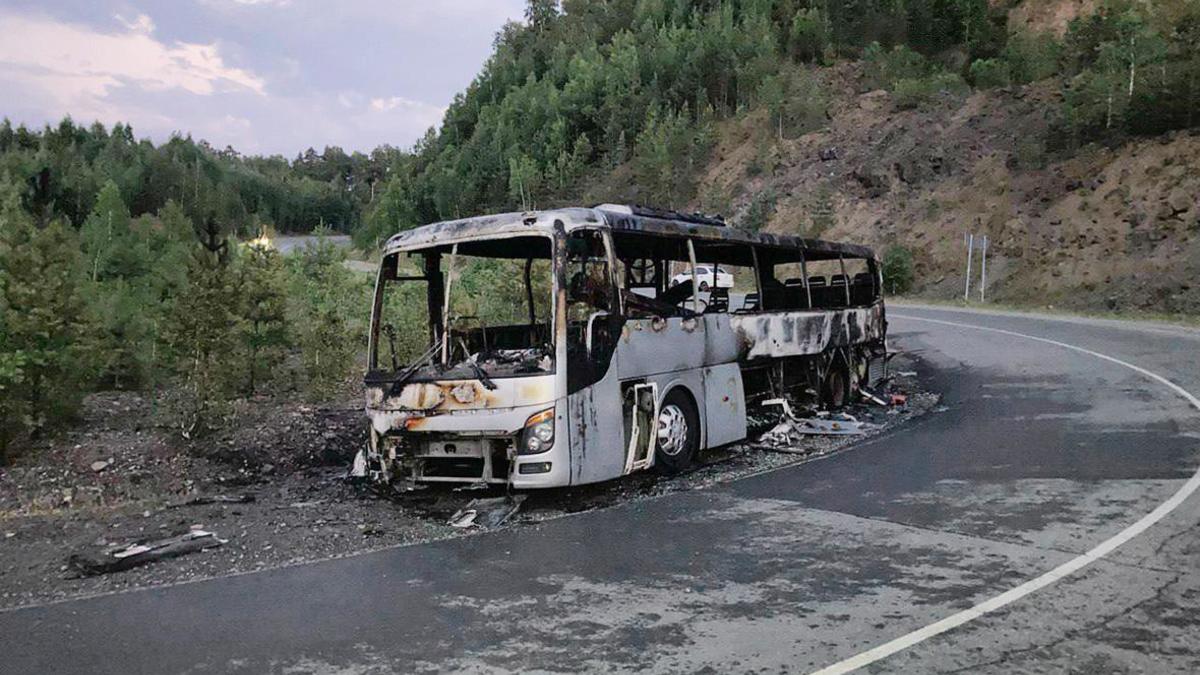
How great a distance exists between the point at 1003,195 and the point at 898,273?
21.1 ft

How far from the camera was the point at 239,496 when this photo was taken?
950cm

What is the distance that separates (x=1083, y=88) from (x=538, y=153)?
2248 inches

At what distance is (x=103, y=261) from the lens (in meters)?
24.3

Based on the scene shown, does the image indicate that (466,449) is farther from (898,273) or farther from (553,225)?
(898,273)

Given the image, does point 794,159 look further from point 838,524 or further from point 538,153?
point 838,524

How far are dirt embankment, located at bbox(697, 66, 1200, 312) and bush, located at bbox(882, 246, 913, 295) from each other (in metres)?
0.73

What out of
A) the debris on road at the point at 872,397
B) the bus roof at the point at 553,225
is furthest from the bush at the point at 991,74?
the bus roof at the point at 553,225

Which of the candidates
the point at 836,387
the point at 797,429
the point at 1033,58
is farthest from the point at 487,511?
the point at 1033,58

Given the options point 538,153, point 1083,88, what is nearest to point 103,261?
point 1083,88

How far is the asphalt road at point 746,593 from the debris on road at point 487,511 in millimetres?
422

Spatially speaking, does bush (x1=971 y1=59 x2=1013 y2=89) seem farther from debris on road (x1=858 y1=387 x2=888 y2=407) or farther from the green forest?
debris on road (x1=858 y1=387 x2=888 y2=407)

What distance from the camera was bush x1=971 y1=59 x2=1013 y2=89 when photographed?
47.7 meters

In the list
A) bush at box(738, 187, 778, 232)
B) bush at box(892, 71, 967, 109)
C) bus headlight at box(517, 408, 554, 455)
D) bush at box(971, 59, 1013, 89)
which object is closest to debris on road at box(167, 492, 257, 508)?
bus headlight at box(517, 408, 554, 455)

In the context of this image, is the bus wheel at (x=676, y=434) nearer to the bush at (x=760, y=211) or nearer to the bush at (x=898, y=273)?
the bush at (x=898, y=273)
